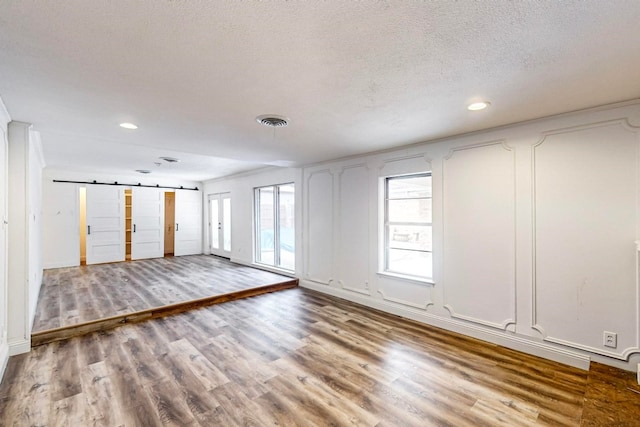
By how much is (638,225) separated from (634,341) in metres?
0.94

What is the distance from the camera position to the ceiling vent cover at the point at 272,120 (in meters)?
2.72

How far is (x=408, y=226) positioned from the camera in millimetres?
4047

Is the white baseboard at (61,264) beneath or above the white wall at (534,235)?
beneath

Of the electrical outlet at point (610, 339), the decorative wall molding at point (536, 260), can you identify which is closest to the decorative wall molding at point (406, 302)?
the decorative wall molding at point (536, 260)

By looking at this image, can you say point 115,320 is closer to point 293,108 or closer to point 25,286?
point 25,286

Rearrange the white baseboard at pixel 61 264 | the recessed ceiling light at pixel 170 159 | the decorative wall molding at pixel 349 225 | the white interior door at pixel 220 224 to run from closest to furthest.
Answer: the decorative wall molding at pixel 349 225, the recessed ceiling light at pixel 170 159, the white baseboard at pixel 61 264, the white interior door at pixel 220 224

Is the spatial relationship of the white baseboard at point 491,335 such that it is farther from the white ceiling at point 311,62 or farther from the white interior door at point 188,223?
the white interior door at point 188,223

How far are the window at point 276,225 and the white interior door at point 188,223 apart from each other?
10.5 feet

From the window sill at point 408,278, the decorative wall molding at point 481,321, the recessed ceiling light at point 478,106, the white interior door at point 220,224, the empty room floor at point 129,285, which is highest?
the recessed ceiling light at point 478,106

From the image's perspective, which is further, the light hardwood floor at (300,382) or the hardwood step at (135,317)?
the hardwood step at (135,317)

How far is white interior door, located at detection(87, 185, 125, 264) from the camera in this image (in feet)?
24.0

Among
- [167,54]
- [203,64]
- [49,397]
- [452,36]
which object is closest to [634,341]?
[452,36]

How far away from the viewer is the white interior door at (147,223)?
26.3 feet

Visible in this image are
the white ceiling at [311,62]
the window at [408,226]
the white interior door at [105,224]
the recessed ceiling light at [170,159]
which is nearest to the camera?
the white ceiling at [311,62]
